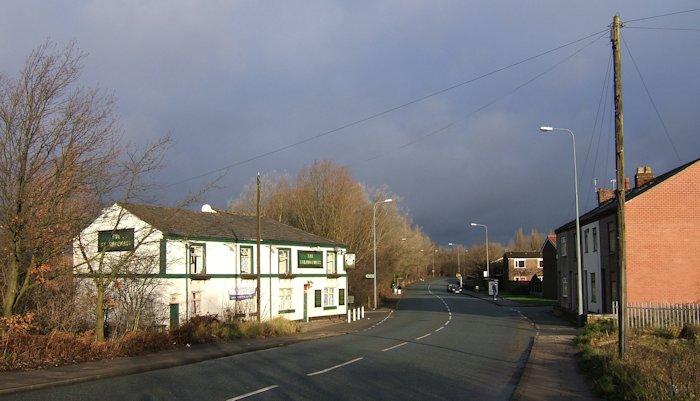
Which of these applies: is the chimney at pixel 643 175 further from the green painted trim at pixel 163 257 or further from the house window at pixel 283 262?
the green painted trim at pixel 163 257

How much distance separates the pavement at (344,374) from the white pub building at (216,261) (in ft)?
17.7

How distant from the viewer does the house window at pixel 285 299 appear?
124ft

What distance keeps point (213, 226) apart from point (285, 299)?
6844mm

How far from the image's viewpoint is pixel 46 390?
13.1 metres


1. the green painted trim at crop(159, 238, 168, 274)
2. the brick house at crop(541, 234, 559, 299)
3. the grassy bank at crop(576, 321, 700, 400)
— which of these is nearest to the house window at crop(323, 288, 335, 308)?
the green painted trim at crop(159, 238, 168, 274)

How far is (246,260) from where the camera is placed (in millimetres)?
35125

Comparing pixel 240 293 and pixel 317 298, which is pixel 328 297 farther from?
pixel 240 293

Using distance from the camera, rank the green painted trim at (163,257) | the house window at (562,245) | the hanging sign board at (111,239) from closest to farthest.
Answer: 1. the hanging sign board at (111,239)
2. the green painted trim at (163,257)
3. the house window at (562,245)

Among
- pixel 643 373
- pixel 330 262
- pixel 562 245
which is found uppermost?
pixel 562 245

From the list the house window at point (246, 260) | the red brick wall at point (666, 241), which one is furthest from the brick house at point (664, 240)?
the house window at point (246, 260)

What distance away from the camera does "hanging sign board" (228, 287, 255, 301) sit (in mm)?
32438

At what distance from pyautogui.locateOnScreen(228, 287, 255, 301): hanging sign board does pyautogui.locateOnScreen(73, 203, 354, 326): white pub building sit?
5cm

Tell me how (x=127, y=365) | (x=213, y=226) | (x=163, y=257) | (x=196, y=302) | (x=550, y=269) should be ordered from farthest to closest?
(x=550, y=269) → (x=213, y=226) → (x=196, y=302) → (x=163, y=257) → (x=127, y=365)

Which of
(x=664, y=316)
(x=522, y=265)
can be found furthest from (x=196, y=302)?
(x=522, y=265)
